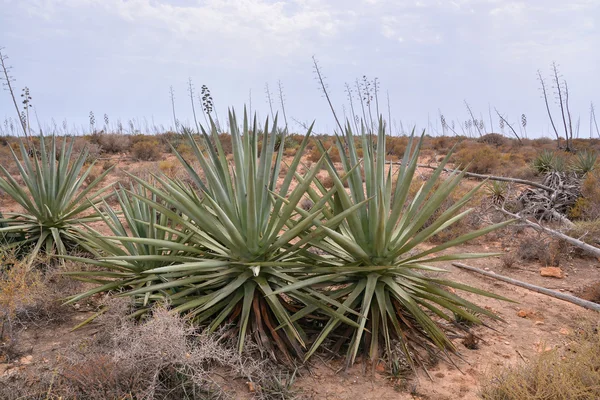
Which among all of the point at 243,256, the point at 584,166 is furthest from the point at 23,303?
the point at 584,166

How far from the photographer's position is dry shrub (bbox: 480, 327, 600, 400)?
322 centimetres

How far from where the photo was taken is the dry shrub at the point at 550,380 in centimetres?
322

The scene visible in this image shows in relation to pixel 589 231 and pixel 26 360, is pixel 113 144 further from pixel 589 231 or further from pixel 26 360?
pixel 589 231

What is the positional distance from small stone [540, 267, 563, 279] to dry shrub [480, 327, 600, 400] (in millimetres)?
3173

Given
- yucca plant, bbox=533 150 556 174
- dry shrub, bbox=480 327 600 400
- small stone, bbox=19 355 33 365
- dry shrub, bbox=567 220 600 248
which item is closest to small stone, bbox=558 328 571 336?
dry shrub, bbox=480 327 600 400

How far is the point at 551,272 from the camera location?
22.4 ft

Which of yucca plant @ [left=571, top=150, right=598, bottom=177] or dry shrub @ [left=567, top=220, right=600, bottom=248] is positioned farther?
yucca plant @ [left=571, top=150, right=598, bottom=177]

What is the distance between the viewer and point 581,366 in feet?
11.7

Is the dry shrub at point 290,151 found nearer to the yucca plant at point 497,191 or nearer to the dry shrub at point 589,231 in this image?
the yucca plant at point 497,191

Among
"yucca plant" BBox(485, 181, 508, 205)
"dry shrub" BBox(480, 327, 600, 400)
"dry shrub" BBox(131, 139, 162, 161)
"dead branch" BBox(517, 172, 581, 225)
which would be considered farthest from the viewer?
"dry shrub" BBox(131, 139, 162, 161)

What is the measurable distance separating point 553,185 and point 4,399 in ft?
33.7

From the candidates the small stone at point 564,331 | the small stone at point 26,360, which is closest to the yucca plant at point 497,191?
the small stone at point 564,331

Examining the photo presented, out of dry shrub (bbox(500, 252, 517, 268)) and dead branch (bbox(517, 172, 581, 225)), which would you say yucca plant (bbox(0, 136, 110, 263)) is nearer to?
dry shrub (bbox(500, 252, 517, 268))

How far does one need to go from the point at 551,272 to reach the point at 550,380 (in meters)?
3.83
